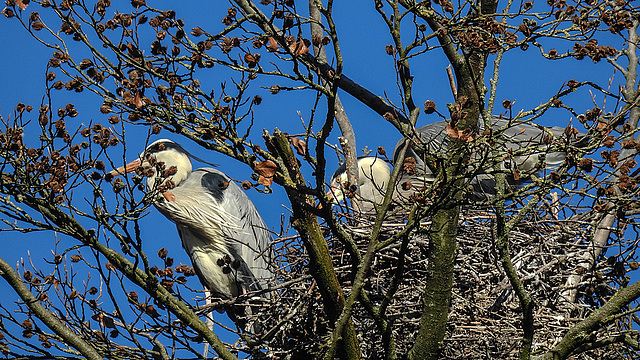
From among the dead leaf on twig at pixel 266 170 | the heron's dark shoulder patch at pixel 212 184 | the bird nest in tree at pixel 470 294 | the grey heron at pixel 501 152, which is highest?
the heron's dark shoulder patch at pixel 212 184

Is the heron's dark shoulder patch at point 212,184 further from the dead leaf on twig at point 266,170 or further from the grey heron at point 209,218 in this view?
the dead leaf on twig at point 266,170

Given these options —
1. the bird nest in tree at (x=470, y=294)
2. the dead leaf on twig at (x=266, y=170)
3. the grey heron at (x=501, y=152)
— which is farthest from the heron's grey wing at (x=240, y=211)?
the dead leaf on twig at (x=266, y=170)

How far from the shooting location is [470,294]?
349cm

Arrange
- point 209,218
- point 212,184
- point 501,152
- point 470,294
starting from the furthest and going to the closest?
point 212,184 → point 209,218 → point 470,294 → point 501,152

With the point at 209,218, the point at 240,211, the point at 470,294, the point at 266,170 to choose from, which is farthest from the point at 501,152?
the point at 240,211

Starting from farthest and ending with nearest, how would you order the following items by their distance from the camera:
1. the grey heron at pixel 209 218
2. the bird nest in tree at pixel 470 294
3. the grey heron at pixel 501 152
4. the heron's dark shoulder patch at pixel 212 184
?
the heron's dark shoulder patch at pixel 212 184
the grey heron at pixel 209 218
the bird nest in tree at pixel 470 294
the grey heron at pixel 501 152

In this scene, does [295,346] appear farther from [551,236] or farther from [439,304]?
[551,236]

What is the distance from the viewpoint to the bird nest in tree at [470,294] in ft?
10.8

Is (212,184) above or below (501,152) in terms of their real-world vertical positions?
above

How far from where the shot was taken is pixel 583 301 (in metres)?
3.78

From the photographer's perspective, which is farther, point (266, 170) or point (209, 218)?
point (209, 218)

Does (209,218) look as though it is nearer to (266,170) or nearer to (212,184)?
(212,184)

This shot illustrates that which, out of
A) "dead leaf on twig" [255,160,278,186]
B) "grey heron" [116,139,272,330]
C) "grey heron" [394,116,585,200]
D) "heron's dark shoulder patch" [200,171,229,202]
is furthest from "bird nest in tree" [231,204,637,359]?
"heron's dark shoulder patch" [200,171,229,202]

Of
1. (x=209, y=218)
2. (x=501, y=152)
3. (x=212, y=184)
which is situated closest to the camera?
(x=501, y=152)
